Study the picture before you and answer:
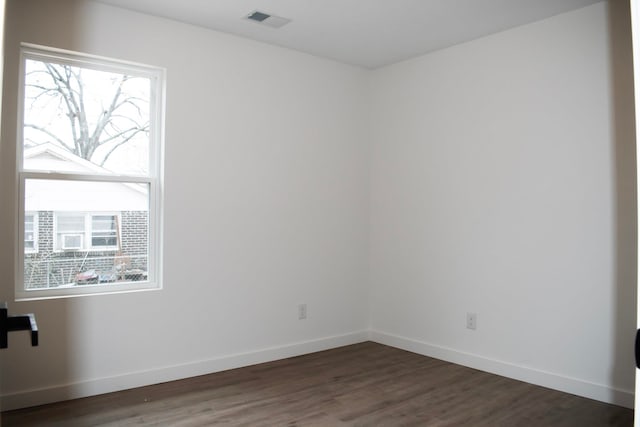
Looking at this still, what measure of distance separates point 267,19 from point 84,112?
1507mm

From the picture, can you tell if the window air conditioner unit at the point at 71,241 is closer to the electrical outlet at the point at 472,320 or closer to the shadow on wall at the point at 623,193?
the electrical outlet at the point at 472,320

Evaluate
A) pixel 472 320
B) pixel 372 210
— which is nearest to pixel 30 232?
pixel 372 210

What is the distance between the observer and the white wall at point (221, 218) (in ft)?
10.6

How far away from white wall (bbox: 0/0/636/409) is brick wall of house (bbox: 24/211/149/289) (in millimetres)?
178

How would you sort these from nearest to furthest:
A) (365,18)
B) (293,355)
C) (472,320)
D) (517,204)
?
(365,18), (517,204), (472,320), (293,355)

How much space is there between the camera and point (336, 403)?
3.31 metres

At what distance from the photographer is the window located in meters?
3.28

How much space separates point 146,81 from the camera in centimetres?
374

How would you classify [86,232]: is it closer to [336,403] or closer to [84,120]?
[84,120]

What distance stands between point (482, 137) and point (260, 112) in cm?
190

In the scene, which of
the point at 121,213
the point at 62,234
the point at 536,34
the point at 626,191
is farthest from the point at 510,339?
the point at 62,234

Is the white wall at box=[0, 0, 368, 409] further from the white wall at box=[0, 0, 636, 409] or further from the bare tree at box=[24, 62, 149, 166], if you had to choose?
the bare tree at box=[24, 62, 149, 166]

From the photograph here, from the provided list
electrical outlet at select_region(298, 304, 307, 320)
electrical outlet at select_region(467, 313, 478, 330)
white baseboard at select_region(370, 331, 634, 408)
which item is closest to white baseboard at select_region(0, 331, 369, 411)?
electrical outlet at select_region(298, 304, 307, 320)

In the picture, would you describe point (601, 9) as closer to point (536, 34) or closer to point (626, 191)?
point (536, 34)
